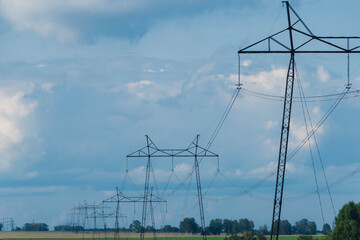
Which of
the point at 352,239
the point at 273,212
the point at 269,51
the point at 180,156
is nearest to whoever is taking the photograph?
the point at 269,51

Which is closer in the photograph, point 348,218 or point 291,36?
point 291,36

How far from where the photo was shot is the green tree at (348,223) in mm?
123938

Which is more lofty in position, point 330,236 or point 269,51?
point 269,51

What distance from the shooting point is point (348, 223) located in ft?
414

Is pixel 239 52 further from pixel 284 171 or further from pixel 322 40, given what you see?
pixel 284 171

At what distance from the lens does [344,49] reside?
225 ft

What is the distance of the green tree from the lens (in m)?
124

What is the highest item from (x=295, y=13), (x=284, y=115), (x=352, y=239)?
(x=295, y=13)

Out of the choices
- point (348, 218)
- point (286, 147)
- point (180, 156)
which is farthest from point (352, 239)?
point (286, 147)

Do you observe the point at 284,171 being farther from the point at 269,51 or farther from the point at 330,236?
the point at 330,236

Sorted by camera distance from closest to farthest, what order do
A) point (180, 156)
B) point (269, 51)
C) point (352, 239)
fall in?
point (269, 51), point (180, 156), point (352, 239)

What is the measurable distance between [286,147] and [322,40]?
11.9 meters

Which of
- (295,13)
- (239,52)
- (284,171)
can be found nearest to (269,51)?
(239,52)

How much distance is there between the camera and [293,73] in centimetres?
7500
